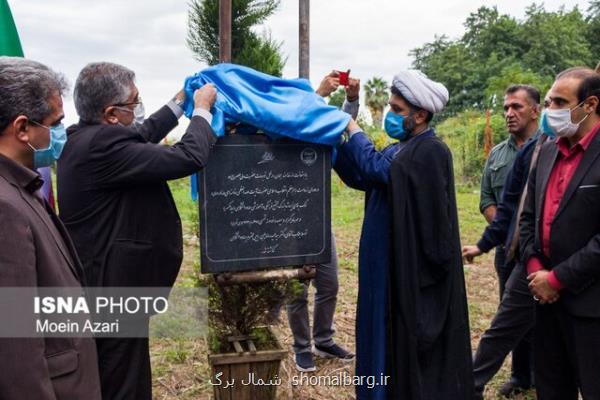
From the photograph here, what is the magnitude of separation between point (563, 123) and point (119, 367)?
252 centimetres

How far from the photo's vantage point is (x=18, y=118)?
1764mm

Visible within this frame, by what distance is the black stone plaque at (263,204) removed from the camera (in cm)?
284

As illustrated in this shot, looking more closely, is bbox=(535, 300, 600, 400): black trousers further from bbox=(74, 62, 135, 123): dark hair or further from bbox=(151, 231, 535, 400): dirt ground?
bbox=(74, 62, 135, 123): dark hair

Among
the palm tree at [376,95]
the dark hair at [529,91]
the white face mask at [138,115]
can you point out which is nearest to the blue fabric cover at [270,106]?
the white face mask at [138,115]

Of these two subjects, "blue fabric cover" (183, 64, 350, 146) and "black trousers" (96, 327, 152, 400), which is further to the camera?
"blue fabric cover" (183, 64, 350, 146)

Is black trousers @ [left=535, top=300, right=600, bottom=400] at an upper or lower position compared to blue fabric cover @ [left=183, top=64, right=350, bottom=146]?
lower

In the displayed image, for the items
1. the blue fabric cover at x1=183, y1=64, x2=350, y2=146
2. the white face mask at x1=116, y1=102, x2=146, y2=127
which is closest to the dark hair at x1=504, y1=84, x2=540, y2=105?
the blue fabric cover at x1=183, y1=64, x2=350, y2=146

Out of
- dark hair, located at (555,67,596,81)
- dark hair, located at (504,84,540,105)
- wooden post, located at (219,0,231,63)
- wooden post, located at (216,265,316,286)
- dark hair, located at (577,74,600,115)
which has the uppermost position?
wooden post, located at (219,0,231,63)

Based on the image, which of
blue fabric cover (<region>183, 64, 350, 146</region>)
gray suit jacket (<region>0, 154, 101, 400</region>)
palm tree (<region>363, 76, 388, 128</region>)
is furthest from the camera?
palm tree (<region>363, 76, 388, 128</region>)

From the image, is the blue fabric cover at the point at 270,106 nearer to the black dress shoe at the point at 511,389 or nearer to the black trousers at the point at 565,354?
the black trousers at the point at 565,354

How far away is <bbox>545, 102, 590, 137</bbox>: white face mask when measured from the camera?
272 centimetres

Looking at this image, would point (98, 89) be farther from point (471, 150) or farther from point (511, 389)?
point (471, 150)

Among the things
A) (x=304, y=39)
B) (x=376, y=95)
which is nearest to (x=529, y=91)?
(x=304, y=39)

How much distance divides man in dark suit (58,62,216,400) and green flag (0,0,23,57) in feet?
4.86
